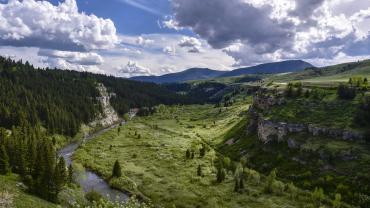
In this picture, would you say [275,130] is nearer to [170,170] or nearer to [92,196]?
[170,170]

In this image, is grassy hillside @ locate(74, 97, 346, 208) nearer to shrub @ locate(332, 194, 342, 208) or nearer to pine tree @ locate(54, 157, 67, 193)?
shrub @ locate(332, 194, 342, 208)

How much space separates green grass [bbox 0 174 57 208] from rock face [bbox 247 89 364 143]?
263 ft

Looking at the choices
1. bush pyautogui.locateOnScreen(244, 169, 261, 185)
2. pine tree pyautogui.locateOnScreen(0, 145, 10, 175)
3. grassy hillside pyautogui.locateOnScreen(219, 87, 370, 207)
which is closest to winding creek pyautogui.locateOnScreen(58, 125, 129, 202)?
pine tree pyautogui.locateOnScreen(0, 145, 10, 175)

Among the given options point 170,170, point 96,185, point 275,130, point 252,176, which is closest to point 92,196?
point 96,185

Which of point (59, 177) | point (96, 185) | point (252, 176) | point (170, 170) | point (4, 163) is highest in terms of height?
point (4, 163)

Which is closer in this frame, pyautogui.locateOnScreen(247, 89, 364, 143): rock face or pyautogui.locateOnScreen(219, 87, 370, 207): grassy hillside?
pyautogui.locateOnScreen(219, 87, 370, 207): grassy hillside

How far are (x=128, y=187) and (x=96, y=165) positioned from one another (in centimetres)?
2734

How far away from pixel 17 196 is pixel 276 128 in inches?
3460

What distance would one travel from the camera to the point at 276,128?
128 m

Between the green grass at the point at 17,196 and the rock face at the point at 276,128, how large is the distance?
80304 millimetres

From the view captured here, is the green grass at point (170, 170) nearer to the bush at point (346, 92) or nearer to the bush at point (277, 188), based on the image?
the bush at point (277, 188)

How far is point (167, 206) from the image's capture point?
274ft

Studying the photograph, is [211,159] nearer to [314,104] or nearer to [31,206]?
[314,104]

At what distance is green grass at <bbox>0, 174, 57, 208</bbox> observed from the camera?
65.4 meters
